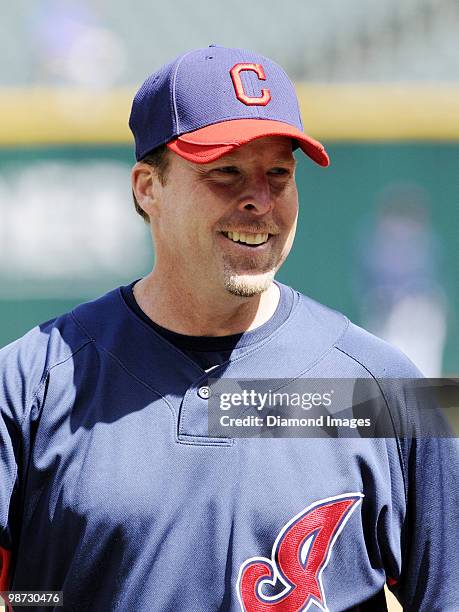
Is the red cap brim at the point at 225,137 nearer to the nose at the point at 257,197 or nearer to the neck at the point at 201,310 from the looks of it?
the nose at the point at 257,197

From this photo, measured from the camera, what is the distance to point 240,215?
1.82 meters

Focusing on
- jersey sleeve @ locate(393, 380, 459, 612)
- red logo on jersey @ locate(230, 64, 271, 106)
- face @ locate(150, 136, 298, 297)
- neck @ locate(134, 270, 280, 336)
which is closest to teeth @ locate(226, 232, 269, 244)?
face @ locate(150, 136, 298, 297)

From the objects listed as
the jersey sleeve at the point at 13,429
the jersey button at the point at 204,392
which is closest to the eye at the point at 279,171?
the jersey button at the point at 204,392

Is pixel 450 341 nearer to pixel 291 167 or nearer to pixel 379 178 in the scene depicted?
pixel 379 178

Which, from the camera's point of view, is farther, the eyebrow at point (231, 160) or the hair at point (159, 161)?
the hair at point (159, 161)

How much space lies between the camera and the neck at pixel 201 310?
188cm

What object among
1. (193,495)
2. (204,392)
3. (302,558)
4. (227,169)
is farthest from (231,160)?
(302,558)

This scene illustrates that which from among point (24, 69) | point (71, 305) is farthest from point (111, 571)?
point (24, 69)

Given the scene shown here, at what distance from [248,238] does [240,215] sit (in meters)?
0.04

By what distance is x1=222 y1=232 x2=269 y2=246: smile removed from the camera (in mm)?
1824

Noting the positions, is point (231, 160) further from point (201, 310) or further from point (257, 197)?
point (201, 310)

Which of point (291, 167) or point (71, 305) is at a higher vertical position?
point (71, 305)

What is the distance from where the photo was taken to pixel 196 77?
188cm

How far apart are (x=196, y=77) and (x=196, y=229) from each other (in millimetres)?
272
